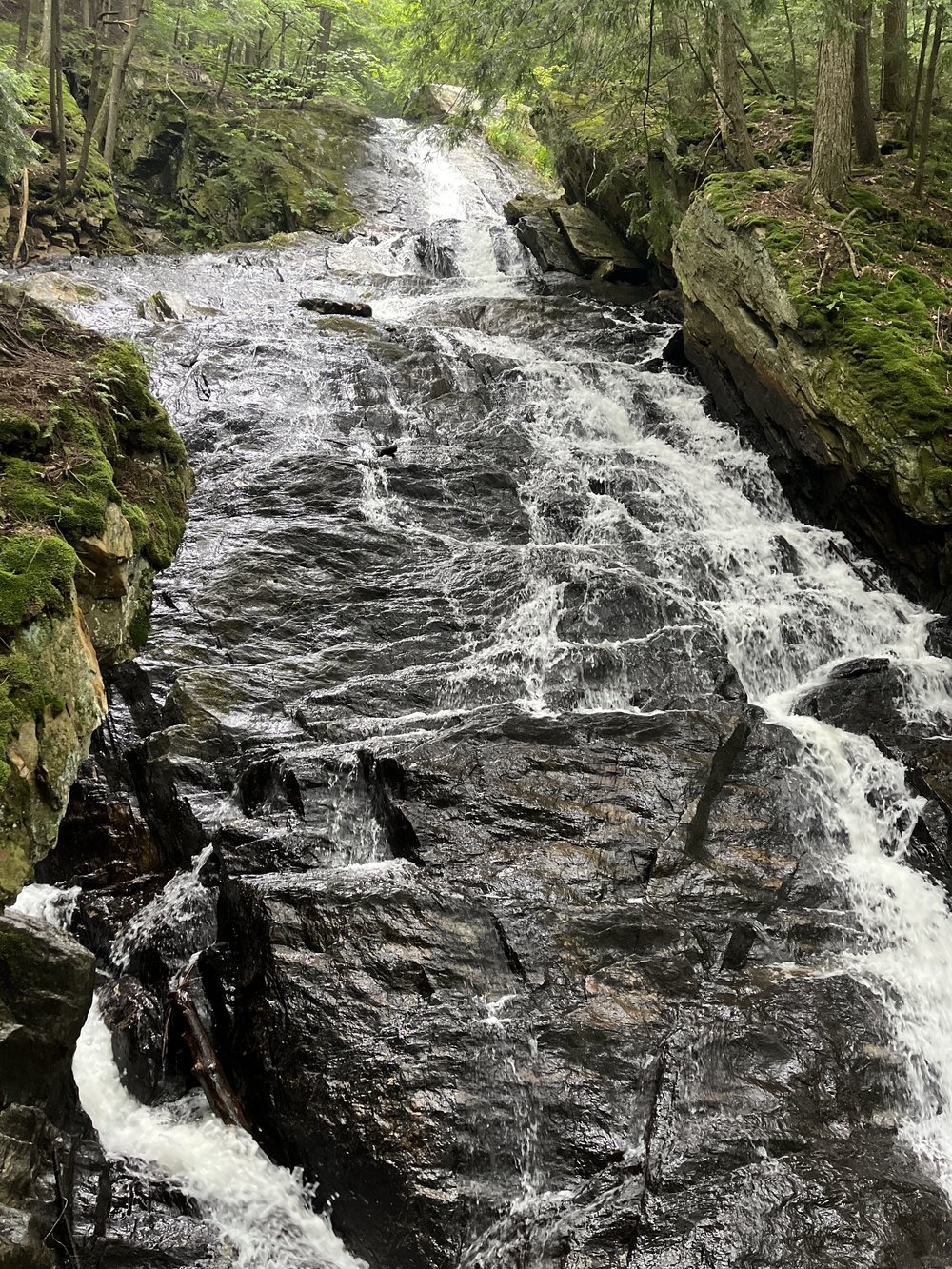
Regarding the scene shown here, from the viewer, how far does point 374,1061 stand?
4707 mm

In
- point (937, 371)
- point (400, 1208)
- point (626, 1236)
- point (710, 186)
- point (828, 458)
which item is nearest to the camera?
point (626, 1236)

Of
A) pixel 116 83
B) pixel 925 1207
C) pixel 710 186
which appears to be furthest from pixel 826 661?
pixel 116 83

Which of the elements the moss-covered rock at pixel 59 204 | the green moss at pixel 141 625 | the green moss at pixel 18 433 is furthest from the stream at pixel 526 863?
the moss-covered rock at pixel 59 204

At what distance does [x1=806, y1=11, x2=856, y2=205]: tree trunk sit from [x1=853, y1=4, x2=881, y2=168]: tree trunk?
1.59ft

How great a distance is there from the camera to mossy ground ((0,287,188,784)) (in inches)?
194

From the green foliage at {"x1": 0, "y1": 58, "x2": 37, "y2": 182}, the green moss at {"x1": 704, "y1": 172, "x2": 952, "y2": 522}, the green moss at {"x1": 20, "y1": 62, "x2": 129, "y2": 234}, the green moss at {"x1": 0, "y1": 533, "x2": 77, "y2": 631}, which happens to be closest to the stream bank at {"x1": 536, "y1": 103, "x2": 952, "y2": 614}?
the green moss at {"x1": 704, "y1": 172, "x2": 952, "y2": 522}

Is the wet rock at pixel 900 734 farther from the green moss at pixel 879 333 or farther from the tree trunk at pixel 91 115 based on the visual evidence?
the tree trunk at pixel 91 115

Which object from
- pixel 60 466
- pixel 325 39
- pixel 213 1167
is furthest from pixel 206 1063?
pixel 325 39

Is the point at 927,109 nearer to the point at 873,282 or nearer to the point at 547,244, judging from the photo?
the point at 873,282

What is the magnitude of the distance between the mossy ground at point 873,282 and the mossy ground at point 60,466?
760 centimetres

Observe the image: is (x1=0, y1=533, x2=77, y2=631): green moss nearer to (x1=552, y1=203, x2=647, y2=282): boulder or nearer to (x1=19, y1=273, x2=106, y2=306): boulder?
(x1=19, y1=273, x2=106, y2=306): boulder

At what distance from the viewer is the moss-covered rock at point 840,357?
8797 millimetres

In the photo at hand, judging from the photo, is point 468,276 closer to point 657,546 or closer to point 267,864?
point 657,546

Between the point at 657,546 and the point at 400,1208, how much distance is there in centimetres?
736
